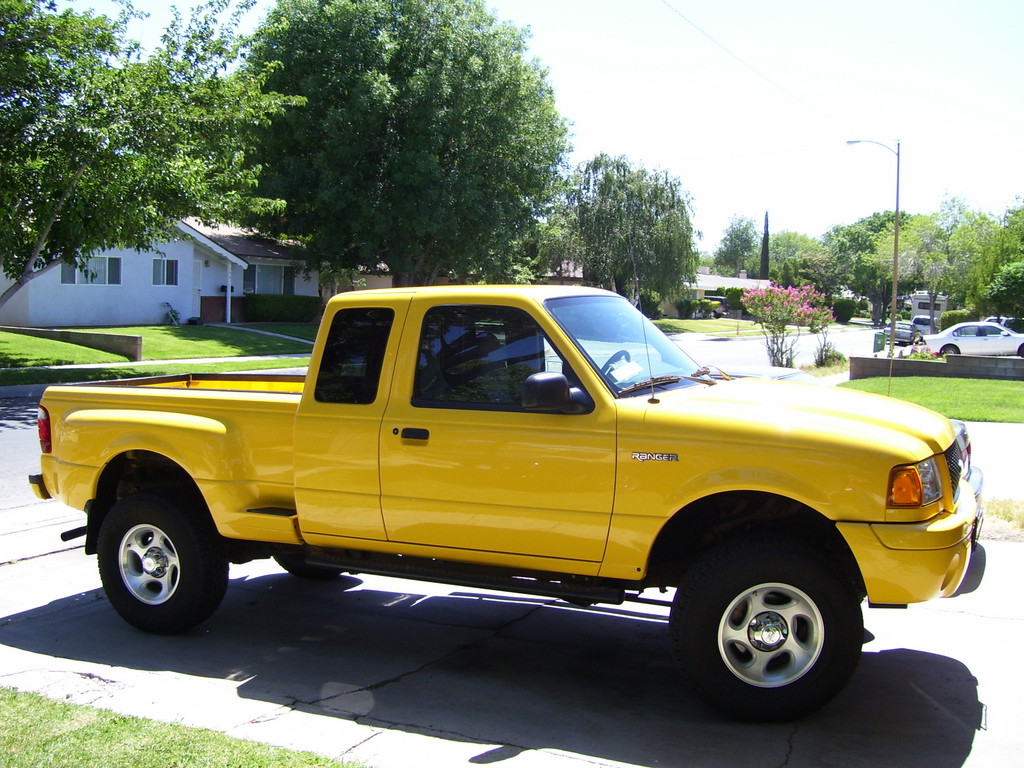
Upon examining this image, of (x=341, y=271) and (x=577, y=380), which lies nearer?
(x=577, y=380)

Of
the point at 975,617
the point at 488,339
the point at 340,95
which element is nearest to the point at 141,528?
the point at 488,339

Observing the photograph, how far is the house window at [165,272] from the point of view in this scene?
3809cm

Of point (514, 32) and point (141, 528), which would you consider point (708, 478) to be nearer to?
point (141, 528)

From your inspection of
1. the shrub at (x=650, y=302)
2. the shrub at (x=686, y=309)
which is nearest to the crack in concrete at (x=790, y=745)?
the shrub at (x=650, y=302)

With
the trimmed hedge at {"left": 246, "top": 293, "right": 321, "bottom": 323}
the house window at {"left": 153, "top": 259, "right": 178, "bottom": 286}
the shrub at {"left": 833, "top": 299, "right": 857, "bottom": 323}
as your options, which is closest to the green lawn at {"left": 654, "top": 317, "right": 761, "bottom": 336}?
the trimmed hedge at {"left": 246, "top": 293, "right": 321, "bottom": 323}

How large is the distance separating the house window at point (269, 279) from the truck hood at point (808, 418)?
41217mm

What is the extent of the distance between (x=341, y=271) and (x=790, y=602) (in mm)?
37761

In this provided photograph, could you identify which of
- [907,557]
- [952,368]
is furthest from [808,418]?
[952,368]

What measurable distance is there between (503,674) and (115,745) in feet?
6.53

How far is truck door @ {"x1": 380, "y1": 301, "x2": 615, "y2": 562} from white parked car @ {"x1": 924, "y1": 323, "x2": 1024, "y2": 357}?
111ft

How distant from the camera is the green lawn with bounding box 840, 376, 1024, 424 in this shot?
16.8 m

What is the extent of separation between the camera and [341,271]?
40.8 metres

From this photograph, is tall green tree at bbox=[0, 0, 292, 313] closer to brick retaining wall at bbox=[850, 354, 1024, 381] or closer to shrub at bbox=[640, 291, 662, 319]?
brick retaining wall at bbox=[850, 354, 1024, 381]

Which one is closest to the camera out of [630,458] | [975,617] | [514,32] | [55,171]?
[630,458]
